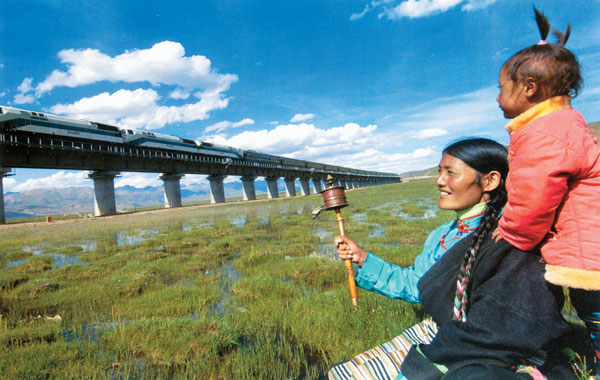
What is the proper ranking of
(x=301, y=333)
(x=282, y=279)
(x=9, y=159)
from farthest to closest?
(x=9, y=159), (x=282, y=279), (x=301, y=333)

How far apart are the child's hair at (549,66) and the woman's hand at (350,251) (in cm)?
172

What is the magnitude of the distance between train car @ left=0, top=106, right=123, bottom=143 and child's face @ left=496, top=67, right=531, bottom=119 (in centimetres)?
3287

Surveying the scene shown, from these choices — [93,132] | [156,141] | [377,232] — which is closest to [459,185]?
[377,232]

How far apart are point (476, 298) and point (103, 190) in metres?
39.6

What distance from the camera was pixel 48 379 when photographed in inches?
120

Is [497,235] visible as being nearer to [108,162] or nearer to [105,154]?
[105,154]

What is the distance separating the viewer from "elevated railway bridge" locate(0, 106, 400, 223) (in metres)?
25.0

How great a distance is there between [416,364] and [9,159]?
3660cm

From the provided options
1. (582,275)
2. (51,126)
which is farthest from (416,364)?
(51,126)

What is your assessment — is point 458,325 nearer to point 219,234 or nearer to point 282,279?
point 282,279

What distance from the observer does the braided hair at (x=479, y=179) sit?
5.74ft

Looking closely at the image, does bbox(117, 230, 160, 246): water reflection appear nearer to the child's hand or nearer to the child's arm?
the child's hand

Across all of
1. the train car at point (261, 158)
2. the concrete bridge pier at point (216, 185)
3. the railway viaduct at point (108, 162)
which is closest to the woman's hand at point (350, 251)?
the railway viaduct at point (108, 162)

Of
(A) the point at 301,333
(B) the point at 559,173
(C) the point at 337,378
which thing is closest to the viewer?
(B) the point at 559,173
